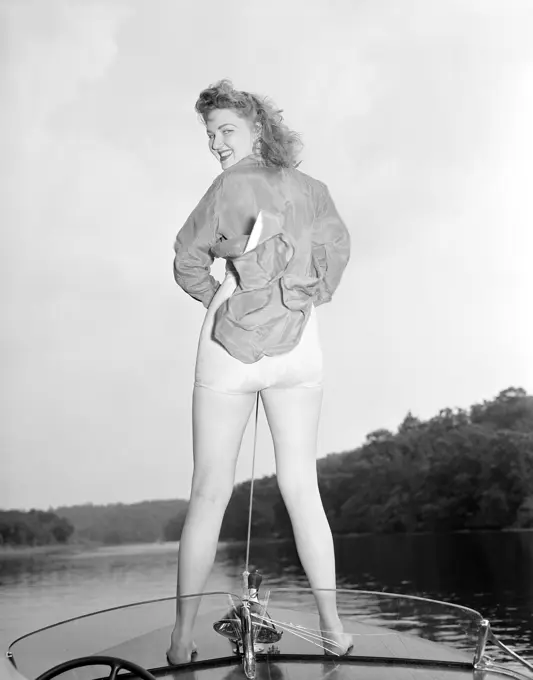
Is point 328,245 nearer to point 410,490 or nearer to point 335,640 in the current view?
point 335,640

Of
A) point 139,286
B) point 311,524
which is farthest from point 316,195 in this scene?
point 139,286

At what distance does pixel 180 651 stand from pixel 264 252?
2.45ft

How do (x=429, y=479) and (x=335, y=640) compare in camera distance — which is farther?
(x=429, y=479)

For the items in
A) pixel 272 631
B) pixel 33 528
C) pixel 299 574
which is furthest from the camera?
pixel 33 528

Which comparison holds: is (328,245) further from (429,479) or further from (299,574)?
(429,479)

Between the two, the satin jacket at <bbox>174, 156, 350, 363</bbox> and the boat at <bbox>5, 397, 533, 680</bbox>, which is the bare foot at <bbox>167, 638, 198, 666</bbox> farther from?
the satin jacket at <bbox>174, 156, 350, 363</bbox>

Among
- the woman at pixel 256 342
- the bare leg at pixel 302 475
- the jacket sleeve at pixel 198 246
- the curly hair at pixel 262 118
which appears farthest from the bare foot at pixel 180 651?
the curly hair at pixel 262 118

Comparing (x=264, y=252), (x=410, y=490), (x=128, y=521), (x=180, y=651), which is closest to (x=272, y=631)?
(x=180, y=651)

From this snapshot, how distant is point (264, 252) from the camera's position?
1.82 metres

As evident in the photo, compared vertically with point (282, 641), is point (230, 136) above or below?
above

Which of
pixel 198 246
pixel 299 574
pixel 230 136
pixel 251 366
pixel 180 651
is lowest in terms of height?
pixel 180 651

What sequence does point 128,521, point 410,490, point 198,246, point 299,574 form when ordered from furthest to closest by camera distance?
point 410,490 < point 128,521 < point 299,574 < point 198,246

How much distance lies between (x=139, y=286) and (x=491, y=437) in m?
2.10

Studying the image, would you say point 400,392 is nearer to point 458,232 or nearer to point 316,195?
point 458,232
